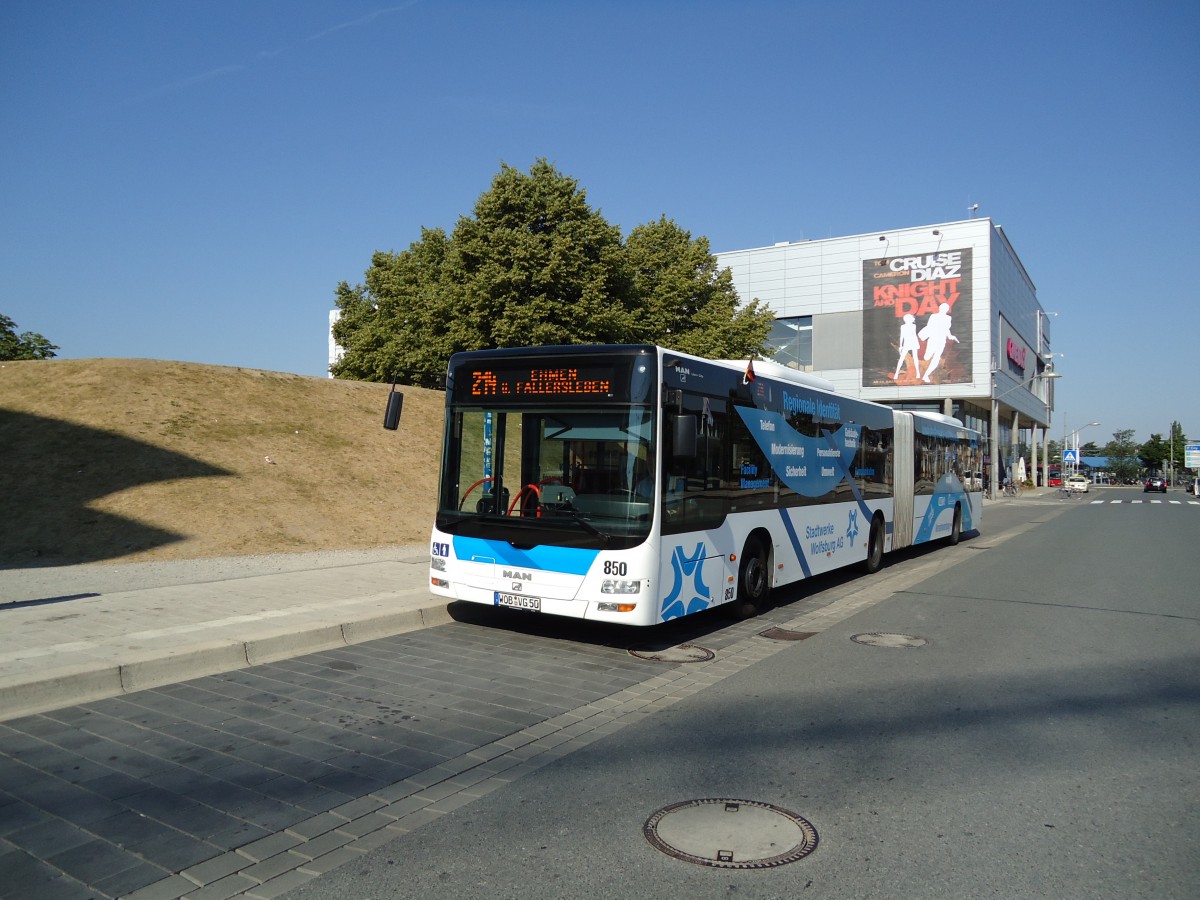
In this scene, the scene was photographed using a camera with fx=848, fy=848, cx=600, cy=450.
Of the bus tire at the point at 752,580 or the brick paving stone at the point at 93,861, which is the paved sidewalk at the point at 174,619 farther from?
the bus tire at the point at 752,580

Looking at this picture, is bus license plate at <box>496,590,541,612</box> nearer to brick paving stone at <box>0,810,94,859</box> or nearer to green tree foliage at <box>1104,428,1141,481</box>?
brick paving stone at <box>0,810,94,859</box>

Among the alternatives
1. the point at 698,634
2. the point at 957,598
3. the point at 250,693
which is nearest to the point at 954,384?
the point at 957,598

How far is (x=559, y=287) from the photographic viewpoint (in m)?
31.5

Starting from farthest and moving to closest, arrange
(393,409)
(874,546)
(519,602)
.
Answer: (874,546)
(393,409)
(519,602)

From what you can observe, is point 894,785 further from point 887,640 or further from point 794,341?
point 794,341

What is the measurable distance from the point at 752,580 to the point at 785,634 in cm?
90

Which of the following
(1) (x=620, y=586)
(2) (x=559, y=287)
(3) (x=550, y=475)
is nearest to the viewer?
(1) (x=620, y=586)

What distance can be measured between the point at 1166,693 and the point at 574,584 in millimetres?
4977

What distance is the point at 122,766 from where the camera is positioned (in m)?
4.94

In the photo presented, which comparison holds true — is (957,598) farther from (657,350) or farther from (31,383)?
(31,383)

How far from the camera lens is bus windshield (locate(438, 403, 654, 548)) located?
792 cm

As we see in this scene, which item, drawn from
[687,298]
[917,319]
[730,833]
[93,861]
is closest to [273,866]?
[93,861]

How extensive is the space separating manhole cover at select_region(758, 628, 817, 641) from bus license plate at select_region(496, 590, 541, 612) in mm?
2668

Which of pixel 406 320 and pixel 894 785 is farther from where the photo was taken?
pixel 406 320
